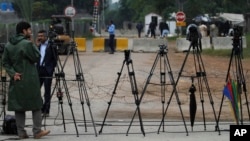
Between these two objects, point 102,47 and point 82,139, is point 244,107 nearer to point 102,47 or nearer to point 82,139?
point 82,139

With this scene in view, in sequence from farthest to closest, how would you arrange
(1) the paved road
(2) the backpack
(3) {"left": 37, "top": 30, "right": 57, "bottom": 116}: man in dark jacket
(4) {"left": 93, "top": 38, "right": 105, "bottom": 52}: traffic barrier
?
(4) {"left": 93, "top": 38, "right": 105, "bottom": 52}: traffic barrier
(3) {"left": 37, "top": 30, "right": 57, "bottom": 116}: man in dark jacket
(2) the backpack
(1) the paved road

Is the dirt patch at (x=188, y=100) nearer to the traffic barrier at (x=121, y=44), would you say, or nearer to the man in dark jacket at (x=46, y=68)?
the man in dark jacket at (x=46, y=68)

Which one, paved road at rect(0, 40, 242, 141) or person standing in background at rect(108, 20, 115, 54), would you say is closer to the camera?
paved road at rect(0, 40, 242, 141)

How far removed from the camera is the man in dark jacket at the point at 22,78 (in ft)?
32.5

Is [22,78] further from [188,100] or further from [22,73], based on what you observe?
[188,100]

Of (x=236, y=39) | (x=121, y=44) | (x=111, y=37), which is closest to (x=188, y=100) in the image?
(x=236, y=39)

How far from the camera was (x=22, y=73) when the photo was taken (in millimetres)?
9938

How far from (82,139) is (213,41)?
94.2 ft

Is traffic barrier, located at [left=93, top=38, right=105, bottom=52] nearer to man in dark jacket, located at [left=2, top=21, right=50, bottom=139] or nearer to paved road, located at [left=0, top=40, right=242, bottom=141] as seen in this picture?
paved road, located at [left=0, top=40, right=242, bottom=141]

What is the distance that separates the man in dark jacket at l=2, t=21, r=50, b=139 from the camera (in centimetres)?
990

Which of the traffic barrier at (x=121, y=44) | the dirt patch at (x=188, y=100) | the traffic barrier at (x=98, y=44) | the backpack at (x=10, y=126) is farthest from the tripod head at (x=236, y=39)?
the traffic barrier at (x=98, y=44)

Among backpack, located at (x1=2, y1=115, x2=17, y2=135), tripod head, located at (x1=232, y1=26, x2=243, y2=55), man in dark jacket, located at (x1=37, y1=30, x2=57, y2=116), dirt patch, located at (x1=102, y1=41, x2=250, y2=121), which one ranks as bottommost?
dirt patch, located at (x1=102, y1=41, x2=250, y2=121)

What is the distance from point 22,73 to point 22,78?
3.6 inches

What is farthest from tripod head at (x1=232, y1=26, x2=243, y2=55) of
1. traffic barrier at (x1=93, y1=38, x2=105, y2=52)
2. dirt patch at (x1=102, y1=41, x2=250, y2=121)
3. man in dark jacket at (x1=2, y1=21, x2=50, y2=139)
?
traffic barrier at (x1=93, y1=38, x2=105, y2=52)
